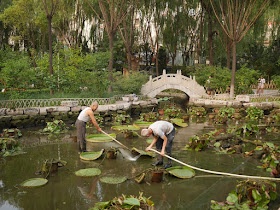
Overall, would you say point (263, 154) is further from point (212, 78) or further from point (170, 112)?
point (212, 78)

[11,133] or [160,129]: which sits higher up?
[160,129]

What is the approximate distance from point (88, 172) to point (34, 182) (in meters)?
1.23

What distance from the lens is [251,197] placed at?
488 centimetres

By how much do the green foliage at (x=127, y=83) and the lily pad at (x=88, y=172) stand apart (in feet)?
38.1

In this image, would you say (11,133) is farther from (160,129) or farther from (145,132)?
(160,129)

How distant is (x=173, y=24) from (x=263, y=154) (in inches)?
886

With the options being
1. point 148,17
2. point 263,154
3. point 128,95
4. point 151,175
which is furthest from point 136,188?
point 148,17

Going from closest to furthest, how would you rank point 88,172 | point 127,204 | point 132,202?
point 132,202
point 127,204
point 88,172

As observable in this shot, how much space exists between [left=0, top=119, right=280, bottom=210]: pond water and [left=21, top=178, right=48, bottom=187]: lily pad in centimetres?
14

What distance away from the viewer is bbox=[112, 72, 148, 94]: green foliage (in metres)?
18.5

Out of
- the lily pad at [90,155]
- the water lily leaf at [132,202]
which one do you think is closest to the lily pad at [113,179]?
the lily pad at [90,155]

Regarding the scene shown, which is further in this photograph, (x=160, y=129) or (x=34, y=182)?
(x=160, y=129)

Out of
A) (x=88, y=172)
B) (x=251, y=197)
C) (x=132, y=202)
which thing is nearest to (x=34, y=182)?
(x=88, y=172)

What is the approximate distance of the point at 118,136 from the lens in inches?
428
